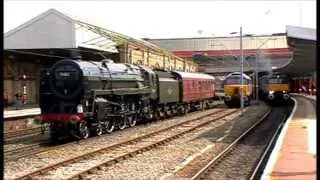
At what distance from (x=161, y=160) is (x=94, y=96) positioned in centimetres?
686

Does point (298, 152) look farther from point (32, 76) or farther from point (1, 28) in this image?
point (32, 76)

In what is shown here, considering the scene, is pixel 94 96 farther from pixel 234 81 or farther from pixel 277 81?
pixel 277 81

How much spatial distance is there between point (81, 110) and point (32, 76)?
1081 inches

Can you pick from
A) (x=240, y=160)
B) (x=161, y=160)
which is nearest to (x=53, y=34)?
(x=161, y=160)

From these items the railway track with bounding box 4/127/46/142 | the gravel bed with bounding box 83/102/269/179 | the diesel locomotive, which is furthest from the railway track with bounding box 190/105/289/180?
the diesel locomotive

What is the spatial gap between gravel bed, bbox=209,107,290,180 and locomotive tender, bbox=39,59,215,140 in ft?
17.2

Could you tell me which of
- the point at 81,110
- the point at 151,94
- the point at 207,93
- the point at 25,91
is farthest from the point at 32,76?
the point at 81,110

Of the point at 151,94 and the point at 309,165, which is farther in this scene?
the point at 151,94

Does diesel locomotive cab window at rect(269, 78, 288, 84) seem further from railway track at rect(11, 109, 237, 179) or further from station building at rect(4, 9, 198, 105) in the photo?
railway track at rect(11, 109, 237, 179)

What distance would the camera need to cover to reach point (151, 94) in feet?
92.2

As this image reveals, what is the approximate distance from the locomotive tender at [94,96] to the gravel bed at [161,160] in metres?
3.20

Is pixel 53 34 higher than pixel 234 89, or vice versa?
pixel 53 34

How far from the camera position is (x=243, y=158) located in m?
15.0

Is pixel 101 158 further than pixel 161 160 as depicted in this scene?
Yes
